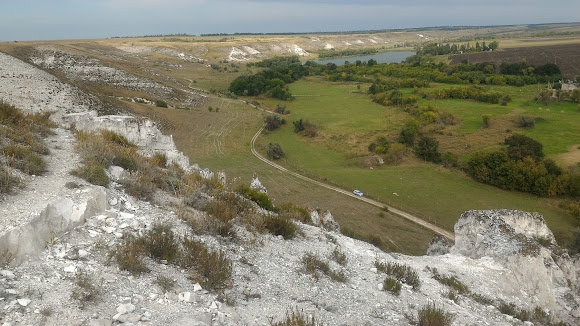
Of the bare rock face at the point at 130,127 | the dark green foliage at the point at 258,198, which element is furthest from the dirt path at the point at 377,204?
the bare rock face at the point at 130,127

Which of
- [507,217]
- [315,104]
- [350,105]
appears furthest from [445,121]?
[507,217]

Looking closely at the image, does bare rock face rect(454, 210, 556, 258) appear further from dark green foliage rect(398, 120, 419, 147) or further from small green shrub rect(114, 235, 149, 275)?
dark green foliage rect(398, 120, 419, 147)

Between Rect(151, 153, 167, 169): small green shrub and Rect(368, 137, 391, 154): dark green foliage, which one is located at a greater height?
Rect(151, 153, 167, 169): small green shrub

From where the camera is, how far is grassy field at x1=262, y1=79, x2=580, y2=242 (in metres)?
29.5

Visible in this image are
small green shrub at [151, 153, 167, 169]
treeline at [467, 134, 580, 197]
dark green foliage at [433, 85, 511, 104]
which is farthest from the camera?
dark green foliage at [433, 85, 511, 104]

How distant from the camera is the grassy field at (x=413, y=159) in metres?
29.5

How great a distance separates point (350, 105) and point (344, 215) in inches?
1674

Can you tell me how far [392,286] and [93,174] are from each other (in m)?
8.05

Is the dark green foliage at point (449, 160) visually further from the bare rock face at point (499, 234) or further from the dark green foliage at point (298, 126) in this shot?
the bare rock face at point (499, 234)

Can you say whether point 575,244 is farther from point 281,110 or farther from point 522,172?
point 281,110

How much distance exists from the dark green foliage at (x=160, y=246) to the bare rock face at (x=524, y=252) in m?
10.6

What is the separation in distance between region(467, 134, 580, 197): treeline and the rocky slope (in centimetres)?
1973

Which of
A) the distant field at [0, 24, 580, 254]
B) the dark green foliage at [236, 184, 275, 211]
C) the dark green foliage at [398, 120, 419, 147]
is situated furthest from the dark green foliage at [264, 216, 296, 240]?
the dark green foliage at [398, 120, 419, 147]

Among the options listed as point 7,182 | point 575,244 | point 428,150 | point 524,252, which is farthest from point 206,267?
point 428,150
